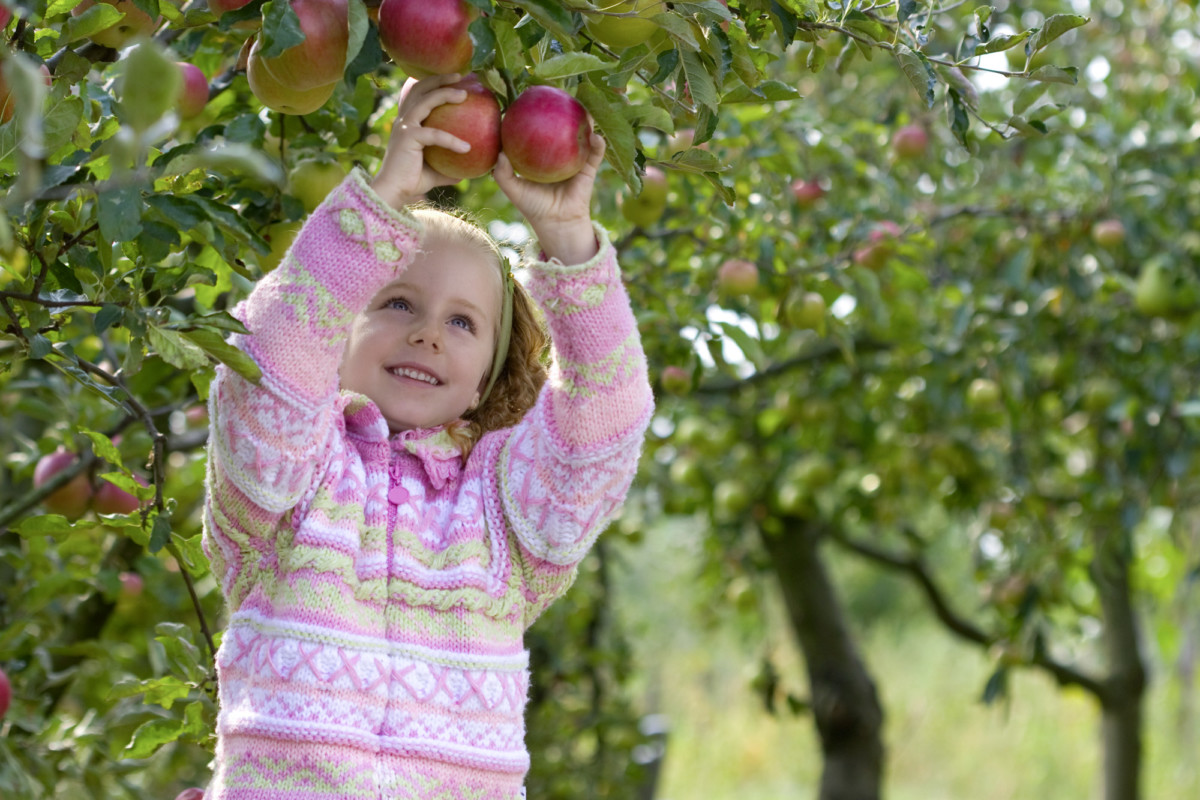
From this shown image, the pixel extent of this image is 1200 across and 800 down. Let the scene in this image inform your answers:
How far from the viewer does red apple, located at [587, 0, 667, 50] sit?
103cm

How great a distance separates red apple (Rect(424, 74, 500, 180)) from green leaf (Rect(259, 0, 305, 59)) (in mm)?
153

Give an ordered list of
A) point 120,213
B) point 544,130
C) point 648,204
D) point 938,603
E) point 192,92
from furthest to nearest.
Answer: point 938,603 < point 648,204 < point 192,92 < point 544,130 < point 120,213

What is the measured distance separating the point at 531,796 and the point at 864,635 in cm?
673

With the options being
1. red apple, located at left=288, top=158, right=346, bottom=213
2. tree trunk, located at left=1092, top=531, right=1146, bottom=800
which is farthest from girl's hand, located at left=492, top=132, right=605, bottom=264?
tree trunk, located at left=1092, top=531, right=1146, bottom=800

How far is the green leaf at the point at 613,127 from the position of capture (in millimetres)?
1055

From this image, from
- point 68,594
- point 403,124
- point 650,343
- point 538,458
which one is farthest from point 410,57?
point 68,594

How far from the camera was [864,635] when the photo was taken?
966 cm

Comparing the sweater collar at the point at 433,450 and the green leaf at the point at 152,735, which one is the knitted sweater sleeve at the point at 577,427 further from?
the green leaf at the point at 152,735

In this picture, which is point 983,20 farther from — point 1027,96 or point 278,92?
point 278,92

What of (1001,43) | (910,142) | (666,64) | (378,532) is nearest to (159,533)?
(378,532)

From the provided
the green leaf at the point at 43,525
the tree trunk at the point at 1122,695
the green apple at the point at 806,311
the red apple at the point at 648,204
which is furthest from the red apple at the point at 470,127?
the tree trunk at the point at 1122,695

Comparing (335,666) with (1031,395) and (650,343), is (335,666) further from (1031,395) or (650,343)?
(1031,395)

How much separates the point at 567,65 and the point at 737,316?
126cm

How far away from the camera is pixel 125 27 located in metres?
1.22
